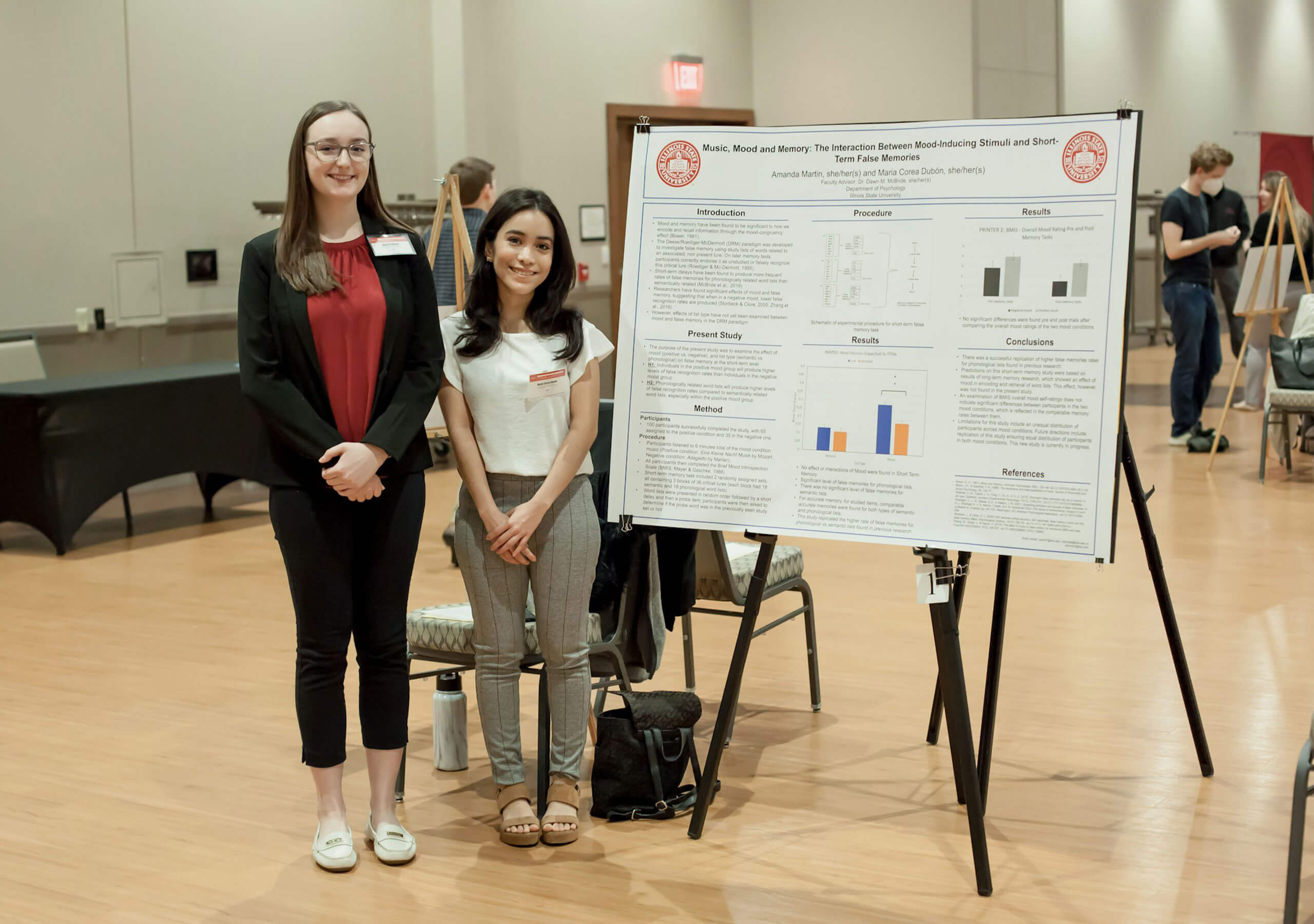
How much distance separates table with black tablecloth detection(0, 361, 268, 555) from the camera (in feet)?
20.0

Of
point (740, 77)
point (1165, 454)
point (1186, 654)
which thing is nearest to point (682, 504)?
point (1186, 654)

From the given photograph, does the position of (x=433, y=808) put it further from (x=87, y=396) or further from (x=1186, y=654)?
(x=87, y=396)

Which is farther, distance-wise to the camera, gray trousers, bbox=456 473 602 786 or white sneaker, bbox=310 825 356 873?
gray trousers, bbox=456 473 602 786

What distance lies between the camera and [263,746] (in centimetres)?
367

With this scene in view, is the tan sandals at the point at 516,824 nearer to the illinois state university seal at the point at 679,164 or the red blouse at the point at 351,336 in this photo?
the red blouse at the point at 351,336

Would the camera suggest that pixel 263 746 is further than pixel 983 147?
Yes

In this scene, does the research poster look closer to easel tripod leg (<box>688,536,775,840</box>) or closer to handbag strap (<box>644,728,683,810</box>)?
easel tripod leg (<box>688,536,775,840</box>)

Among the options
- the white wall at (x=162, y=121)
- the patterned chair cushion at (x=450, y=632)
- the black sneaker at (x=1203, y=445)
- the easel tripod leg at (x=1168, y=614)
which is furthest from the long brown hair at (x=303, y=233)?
the black sneaker at (x=1203, y=445)

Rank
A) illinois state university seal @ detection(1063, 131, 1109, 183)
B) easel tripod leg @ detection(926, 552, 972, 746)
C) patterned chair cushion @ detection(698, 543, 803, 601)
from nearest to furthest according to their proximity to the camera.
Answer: illinois state university seal @ detection(1063, 131, 1109, 183) < easel tripod leg @ detection(926, 552, 972, 746) < patterned chair cushion @ detection(698, 543, 803, 601)

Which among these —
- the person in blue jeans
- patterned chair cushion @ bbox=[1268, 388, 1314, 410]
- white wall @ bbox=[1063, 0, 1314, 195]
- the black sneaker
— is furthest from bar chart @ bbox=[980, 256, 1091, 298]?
white wall @ bbox=[1063, 0, 1314, 195]

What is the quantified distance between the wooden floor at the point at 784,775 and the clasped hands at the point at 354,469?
0.80 meters

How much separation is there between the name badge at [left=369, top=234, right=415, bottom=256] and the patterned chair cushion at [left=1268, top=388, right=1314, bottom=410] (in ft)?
17.8

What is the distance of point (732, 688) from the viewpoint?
2.95 metres

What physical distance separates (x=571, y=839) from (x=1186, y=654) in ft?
7.08
